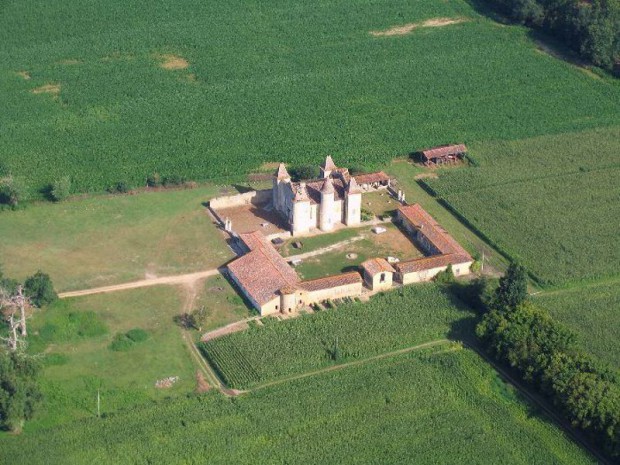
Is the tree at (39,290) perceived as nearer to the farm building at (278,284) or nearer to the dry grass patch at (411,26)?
the farm building at (278,284)

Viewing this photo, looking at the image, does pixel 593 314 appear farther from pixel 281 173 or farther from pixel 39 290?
pixel 39 290

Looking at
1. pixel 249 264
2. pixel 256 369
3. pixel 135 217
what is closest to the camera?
pixel 256 369

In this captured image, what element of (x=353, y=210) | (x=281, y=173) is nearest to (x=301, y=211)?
(x=281, y=173)

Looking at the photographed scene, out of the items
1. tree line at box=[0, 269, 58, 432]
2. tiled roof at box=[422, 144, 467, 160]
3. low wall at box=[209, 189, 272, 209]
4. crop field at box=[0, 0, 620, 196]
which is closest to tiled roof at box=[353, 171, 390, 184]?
crop field at box=[0, 0, 620, 196]

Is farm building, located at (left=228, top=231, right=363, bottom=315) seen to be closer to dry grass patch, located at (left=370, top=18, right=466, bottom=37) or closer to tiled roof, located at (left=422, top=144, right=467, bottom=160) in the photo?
tiled roof, located at (left=422, top=144, right=467, bottom=160)

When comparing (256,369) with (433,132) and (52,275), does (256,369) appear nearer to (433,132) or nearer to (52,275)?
(52,275)

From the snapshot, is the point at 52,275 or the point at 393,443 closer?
the point at 393,443

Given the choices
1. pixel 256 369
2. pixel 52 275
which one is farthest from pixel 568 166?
pixel 52 275
